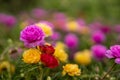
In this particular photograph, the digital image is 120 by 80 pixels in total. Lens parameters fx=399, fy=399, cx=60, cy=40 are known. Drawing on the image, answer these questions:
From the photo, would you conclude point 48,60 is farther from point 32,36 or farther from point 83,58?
point 83,58

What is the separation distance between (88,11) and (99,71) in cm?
360

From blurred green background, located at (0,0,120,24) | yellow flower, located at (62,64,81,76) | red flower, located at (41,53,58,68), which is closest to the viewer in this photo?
red flower, located at (41,53,58,68)

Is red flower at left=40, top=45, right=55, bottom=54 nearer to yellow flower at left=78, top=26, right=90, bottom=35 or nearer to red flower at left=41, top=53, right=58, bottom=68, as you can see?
red flower at left=41, top=53, right=58, bottom=68

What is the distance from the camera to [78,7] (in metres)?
5.94

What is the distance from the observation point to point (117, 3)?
612 centimetres

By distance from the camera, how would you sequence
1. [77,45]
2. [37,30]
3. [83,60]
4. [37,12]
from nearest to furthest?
[37,30] → [83,60] → [77,45] → [37,12]

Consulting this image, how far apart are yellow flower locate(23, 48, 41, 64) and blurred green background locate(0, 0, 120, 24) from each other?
318cm

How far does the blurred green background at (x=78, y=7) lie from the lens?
17.5 ft

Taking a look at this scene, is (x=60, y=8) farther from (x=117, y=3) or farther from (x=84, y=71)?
(x=84, y=71)

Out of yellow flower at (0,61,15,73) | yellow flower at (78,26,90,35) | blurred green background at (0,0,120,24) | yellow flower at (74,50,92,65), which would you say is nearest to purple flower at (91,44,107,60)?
yellow flower at (74,50,92,65)

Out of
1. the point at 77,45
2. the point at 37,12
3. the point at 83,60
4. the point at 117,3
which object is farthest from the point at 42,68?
the point at 117,3

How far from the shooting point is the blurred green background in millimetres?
5324

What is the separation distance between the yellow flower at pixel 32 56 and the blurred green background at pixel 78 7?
3184 millimetres

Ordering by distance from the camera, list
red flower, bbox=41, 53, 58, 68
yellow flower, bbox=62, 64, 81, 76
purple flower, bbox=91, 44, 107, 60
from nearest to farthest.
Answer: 1. red flower, bbox=41, 53, 58, 68
2. yellow flower, bbox=62, 64, 81, 76
3. purple flower, bbox=91, 44, 107, 60
